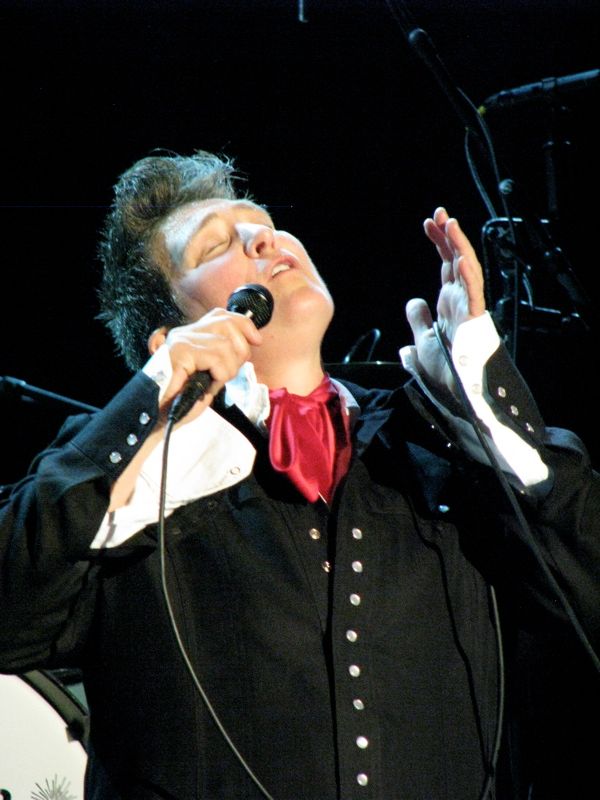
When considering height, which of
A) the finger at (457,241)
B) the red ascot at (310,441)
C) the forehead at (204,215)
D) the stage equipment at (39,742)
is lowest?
the stage equipment at (39,742)

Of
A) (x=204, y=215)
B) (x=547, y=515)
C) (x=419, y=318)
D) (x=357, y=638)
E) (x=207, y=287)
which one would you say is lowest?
(x=357, y=638)

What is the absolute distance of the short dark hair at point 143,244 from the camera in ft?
6.80

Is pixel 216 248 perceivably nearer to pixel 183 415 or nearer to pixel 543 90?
pixel 183 415

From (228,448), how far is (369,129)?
201 cm

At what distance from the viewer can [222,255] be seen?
1931 mm

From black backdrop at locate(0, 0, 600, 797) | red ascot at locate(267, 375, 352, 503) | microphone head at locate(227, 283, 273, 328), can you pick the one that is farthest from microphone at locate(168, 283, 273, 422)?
black backdrop at locate(0, 0, 600, 797)

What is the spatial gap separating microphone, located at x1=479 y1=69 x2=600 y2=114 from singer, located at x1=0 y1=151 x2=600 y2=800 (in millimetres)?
1072

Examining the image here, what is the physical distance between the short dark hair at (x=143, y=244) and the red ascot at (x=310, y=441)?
39 centimetres

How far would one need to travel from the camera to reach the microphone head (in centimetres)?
156

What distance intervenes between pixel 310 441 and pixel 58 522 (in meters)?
0.46

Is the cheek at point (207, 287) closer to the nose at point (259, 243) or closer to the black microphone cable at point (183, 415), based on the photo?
the nose at point (259, 243)

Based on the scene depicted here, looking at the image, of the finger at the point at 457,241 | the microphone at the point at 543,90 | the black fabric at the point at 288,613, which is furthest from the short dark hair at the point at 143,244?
the microphone at the point at 543,90

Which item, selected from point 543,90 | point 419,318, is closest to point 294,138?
point 543,90

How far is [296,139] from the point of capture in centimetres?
323
